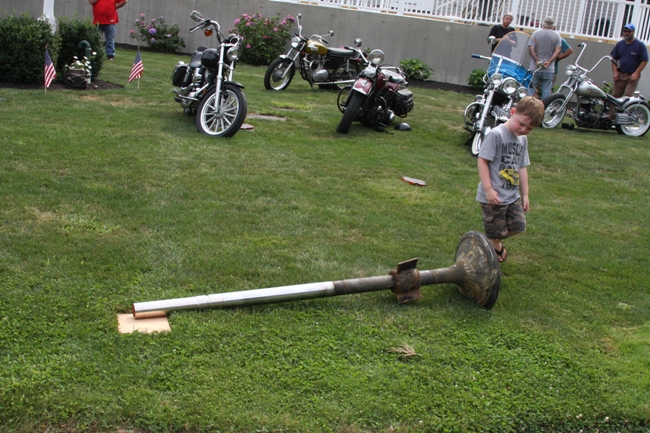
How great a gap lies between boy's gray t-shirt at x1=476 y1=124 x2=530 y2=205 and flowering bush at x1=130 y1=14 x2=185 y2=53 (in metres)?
15.4

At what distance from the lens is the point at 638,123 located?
13.1 metres

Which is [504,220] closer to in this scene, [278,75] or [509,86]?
[509,86]

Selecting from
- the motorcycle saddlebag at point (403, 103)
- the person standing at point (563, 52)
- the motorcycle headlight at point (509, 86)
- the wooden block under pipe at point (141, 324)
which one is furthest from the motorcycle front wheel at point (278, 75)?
the wooden block under pipe at point (141, 324)

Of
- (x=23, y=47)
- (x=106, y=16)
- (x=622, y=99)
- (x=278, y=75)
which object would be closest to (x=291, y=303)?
(x=23, y=47)

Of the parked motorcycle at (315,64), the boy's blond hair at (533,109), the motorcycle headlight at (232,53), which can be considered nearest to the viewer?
the boy's blond hair at (533,109)

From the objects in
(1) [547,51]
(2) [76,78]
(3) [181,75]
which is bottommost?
(2) [76,78]

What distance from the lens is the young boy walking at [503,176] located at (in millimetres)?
4984

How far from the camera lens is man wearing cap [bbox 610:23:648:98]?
13.6 meters

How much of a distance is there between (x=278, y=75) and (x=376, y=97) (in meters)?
3.68

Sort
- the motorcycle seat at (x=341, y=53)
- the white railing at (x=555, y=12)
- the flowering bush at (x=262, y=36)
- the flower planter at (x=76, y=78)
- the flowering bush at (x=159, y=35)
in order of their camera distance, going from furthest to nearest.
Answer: the flowering bush at (x=159, y=35)
the flowering bush at (x=262, y=36)
the white railing at (x=555, y=12)
the motorcycle seat at (x=341, y=53)
the flower planter at (x=76, y=78)

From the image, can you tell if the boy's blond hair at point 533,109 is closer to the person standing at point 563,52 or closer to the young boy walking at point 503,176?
the young boy walking at point 503,176

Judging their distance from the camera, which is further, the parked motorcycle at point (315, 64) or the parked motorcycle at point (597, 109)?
the parked motorcycle at point (315, 64)

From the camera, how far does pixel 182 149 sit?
786 cm

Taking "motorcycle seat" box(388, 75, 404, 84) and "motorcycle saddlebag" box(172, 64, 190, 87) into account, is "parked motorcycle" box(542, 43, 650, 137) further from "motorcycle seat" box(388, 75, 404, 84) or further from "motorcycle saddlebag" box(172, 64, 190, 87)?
"motorcycle saddlebag" box(172, 64, 190, 87)
